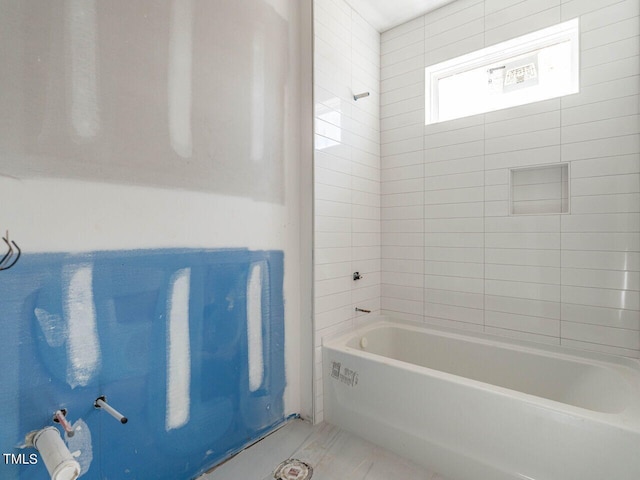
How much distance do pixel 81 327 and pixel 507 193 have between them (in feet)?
8.12

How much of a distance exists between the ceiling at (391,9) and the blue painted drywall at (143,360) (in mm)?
2000

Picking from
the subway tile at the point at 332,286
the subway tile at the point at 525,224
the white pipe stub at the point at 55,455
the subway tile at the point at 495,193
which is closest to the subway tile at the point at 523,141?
the subway tile at the point at 495,193

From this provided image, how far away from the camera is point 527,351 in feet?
6.73

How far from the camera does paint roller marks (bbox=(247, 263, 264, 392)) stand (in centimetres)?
185

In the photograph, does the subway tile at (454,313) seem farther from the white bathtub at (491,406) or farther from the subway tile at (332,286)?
the subway tile at (332,286)

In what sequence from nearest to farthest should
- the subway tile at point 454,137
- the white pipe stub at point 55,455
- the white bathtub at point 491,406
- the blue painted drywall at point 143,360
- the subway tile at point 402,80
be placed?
the white pipe stub at point 55,455 → the blue painted drywall at point 143,360 → the white bathtub at point 491,406 → the subway tile at point 454,137 → the subway tile at point 402,80

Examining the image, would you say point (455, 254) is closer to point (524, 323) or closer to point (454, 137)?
point (524, 323)

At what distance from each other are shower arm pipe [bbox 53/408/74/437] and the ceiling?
2921 mm

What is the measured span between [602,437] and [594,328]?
0.82 metres

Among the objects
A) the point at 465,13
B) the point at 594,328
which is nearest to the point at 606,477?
the point at 594,328

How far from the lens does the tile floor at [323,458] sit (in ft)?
5.36

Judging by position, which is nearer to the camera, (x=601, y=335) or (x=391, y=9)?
(x=601, y=335)

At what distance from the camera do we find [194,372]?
1583 mm

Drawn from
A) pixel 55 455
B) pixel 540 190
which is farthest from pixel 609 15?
pixel 55 455
